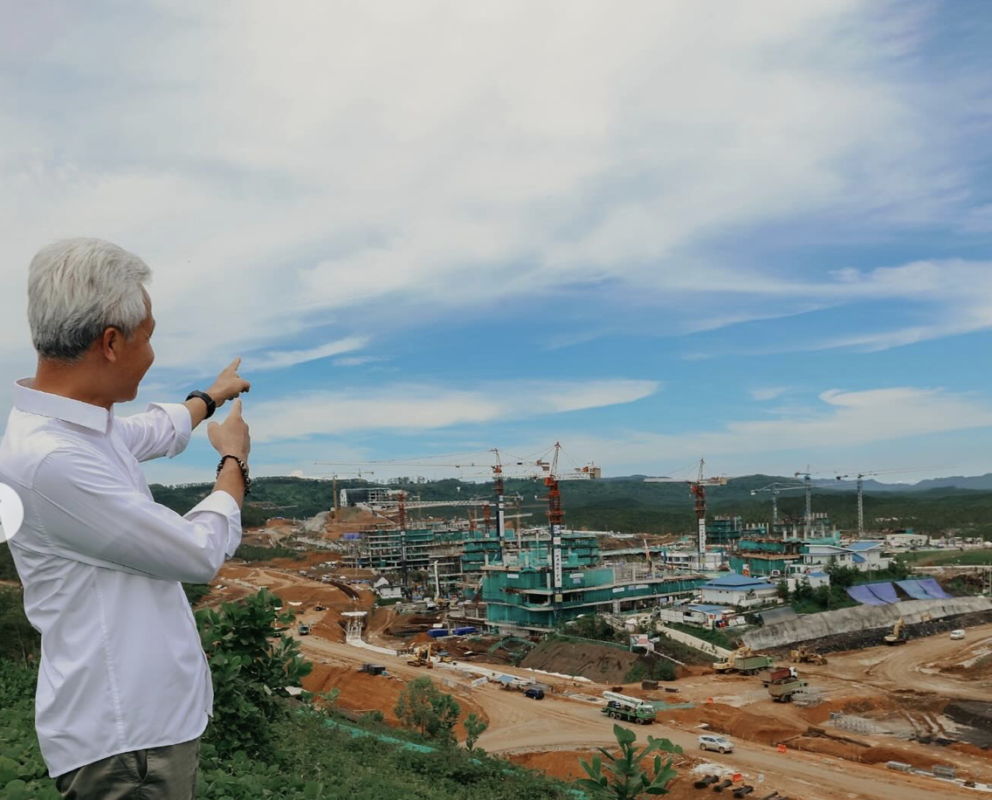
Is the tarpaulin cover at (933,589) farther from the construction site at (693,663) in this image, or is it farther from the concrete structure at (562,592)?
the concrete structure at (562,592)

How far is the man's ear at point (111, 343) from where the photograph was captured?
1.29m

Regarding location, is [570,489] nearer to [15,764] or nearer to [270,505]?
[270,505]

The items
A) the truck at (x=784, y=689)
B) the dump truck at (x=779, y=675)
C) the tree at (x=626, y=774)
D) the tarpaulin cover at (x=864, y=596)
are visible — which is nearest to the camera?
the tree at (x=626, y=774)

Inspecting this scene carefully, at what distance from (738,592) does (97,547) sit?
31805 millimetres

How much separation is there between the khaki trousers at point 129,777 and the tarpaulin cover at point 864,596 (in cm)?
3442

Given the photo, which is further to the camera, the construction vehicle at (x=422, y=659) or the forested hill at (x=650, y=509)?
the forested hill at (x=650, y=509)

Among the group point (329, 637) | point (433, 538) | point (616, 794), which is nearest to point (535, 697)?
point (329, 637)

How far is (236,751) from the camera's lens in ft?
13.9

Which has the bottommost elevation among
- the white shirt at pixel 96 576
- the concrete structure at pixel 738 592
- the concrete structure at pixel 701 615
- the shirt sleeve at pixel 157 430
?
the concrete structure at pixel 701 615

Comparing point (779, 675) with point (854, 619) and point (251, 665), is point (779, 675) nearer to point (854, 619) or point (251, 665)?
point (854, 619)

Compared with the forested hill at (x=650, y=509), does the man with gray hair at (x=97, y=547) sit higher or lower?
higher

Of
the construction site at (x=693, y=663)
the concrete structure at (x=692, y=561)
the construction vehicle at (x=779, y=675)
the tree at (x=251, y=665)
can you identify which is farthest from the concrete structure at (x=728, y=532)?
the tree at (x=251, y=665)

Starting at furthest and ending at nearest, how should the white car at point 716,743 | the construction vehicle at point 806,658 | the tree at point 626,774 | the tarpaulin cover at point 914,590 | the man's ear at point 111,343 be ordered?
the tarpaulin cover at point 914,590 < the construction vehicle at point 806,658 < the white car at point 716,743 < the tree at point 626,774 < the man's ear at point 111,343

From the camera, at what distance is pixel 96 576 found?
126cm
